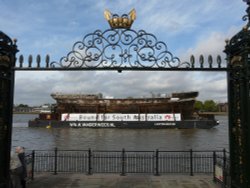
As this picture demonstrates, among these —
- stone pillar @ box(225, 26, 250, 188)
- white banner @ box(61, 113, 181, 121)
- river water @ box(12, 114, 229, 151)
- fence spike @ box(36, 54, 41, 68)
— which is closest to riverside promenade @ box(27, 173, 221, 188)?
stone pillar @ box(225, 26, 250, 188)

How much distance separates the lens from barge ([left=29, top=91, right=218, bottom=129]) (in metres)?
56.1

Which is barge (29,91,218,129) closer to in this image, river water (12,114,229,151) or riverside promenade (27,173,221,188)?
river water (12,114,229,151)

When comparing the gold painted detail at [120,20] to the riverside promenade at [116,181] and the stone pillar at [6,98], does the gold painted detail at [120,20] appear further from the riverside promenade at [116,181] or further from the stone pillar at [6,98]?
the riverside promenade at [116,181]

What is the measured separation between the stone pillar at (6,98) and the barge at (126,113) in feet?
163

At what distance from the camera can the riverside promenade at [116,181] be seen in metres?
9.41

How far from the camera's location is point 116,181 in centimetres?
1016

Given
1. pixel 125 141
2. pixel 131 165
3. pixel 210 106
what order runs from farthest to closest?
pixel 210 106, pixel 125 141, pixel 131 165

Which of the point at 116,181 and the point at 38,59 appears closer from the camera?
the point at 38,59

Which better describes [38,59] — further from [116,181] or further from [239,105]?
[116,181]

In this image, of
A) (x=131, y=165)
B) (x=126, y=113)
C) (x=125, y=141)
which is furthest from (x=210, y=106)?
(x=131, y=165)

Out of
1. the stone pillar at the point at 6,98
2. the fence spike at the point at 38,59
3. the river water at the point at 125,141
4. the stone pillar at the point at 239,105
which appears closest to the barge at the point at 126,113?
the river water at the point at 125,141

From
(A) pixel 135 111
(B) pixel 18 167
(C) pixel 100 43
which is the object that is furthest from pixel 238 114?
(A) pixel 135 111

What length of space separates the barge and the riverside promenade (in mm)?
44872

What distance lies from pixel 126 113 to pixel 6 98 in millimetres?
54041
